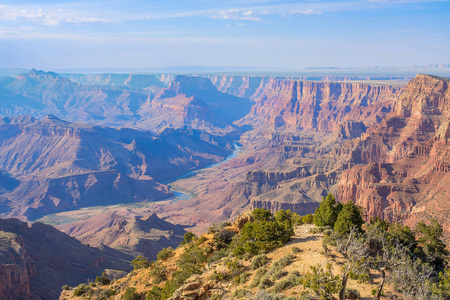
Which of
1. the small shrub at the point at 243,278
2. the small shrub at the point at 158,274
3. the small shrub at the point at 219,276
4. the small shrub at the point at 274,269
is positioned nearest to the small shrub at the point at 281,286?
the small shrub at the point at 274,269

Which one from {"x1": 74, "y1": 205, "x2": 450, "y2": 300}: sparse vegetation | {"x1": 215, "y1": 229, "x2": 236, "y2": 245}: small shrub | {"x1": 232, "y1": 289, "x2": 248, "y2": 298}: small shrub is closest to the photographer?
{"x1": 74, "y1": 205, "x2": 450, "y2": 300}: sparse vegetation

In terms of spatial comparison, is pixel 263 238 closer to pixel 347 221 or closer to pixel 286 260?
pixel 286 260

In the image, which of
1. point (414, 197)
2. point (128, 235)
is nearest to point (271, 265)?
point (414, 197)

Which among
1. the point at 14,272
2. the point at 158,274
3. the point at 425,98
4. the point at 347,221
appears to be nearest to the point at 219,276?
the point at 158,274

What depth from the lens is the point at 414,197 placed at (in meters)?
95.0

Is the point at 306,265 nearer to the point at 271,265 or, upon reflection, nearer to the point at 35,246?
the point at 271,265

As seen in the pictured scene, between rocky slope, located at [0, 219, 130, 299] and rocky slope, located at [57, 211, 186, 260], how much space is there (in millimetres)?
8826

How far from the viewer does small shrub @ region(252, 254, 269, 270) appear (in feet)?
97.1

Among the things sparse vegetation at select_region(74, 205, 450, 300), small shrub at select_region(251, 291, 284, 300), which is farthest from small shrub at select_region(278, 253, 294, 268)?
small shrub at select_region(251, 291, 284, 300)

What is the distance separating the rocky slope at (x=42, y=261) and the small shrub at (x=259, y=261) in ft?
154

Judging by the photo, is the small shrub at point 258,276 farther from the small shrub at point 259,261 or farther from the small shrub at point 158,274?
the small shrub at point 158,274

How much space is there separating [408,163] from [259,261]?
325ft

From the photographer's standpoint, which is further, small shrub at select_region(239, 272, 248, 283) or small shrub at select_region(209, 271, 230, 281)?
small shrub at select_region(209, 271, 230, 281)

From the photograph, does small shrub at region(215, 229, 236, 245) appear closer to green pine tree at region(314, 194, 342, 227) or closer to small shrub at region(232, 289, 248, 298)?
green pine tree at region(314, 194, 342, 227)
